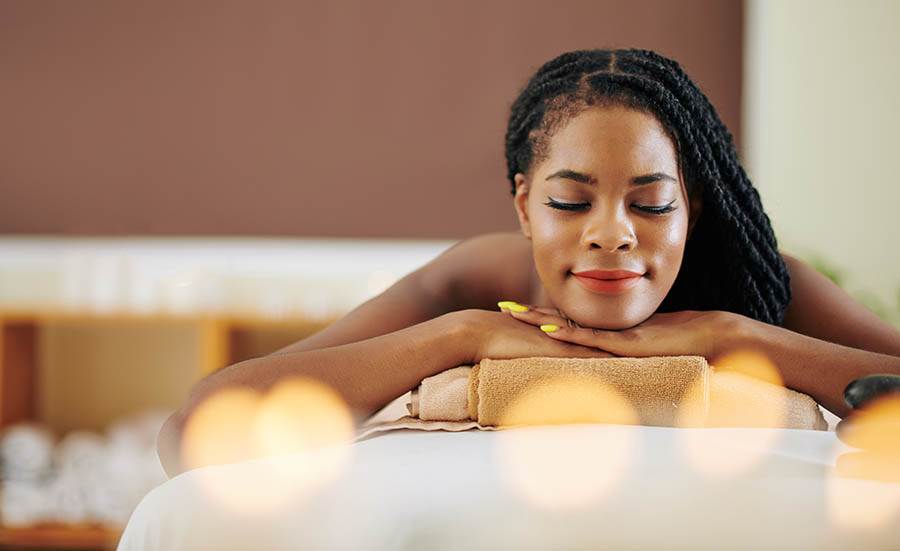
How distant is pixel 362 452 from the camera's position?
0.76m

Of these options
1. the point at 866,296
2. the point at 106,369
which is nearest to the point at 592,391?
the point at 866,296

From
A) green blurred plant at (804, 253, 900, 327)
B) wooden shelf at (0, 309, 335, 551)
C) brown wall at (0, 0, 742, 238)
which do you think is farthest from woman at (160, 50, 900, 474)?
brown wall at (0, 0, 742, 238)

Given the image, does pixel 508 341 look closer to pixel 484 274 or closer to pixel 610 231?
pixel 610 231

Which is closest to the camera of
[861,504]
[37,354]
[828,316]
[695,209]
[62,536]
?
[861,504]

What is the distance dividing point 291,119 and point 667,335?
2.44m

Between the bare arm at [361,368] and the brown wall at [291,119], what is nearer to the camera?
the bare arm at [361,368]

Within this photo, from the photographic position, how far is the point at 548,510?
0.66 m

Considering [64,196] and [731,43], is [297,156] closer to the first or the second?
[64,196]

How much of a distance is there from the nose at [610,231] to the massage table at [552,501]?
30 centimetres

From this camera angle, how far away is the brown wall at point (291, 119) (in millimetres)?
3195

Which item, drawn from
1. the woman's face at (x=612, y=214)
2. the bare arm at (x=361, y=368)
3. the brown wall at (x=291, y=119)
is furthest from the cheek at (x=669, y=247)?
the brown wall at (x=291, y=119)

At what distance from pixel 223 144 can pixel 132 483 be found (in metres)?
1.20

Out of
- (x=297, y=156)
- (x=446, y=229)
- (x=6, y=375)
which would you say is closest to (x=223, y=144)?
(x=297, y=156)

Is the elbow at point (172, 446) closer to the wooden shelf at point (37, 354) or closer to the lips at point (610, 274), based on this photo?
the lips at point (610, 274)
